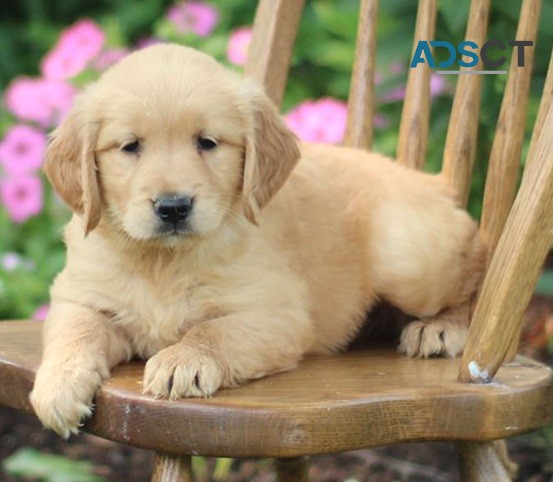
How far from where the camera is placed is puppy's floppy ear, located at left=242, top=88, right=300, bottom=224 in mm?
2410

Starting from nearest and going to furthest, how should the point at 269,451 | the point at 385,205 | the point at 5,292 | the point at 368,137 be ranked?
the point at 269,451
the point at 385,205
the point at 368,137
the point at 5,292

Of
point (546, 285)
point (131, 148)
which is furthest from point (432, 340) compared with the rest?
point (546, 285)

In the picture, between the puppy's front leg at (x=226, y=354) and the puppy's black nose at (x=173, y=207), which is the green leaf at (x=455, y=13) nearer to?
the puppy's front leg at (x=226, y=354)

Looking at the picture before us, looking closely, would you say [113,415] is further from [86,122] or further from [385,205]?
[385,205]

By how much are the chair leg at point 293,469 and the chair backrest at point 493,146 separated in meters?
0.79

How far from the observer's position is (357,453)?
4195mm

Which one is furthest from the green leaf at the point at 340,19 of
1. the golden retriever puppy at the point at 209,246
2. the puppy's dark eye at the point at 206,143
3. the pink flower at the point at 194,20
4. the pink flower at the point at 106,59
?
the puppy's dark eye at the point at 206,143

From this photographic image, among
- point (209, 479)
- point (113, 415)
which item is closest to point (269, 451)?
point (113, 415)

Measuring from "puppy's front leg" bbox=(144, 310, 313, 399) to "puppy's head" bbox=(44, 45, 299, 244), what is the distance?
0.66ft

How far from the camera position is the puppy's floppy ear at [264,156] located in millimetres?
2410

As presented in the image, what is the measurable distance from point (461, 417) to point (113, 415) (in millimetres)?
638

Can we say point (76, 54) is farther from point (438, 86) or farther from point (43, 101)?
point (438, 86)

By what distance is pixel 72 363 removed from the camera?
2.25 meters

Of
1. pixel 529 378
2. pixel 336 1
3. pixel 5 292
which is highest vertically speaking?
pixel 336 1
